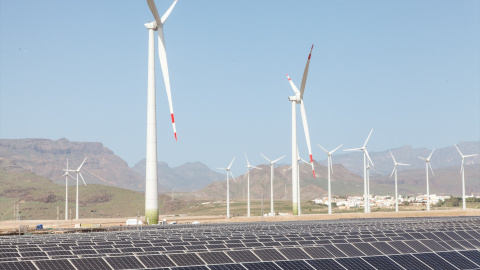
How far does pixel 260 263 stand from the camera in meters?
34.5

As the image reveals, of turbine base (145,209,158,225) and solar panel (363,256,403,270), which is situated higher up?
turbine base (145,209,158,225)

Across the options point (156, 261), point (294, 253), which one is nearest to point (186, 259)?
point (156, 261)

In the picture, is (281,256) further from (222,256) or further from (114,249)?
(114,249)

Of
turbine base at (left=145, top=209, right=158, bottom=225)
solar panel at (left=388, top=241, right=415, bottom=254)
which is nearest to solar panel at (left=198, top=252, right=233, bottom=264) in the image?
solar panel at (left=388, top=241, right=415, bottom=254)

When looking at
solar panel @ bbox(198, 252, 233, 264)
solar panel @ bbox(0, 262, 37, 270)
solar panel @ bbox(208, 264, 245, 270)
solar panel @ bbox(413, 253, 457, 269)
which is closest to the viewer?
solar panel @ bbox(0, 262, 37, 270)

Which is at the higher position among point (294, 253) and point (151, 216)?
point (151, 216)

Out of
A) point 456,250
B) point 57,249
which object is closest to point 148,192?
point 57,249

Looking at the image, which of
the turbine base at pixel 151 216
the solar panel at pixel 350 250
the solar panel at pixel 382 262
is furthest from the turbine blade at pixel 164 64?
the solar panel at pixel 382 262

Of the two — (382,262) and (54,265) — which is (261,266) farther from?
(54,265)

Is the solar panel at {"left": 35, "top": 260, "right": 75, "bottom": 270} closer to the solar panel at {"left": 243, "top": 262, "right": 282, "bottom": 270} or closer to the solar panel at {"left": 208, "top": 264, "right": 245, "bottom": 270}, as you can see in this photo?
the solar panel at {"left": 208, "top": 264, "right": 245, "bottom": 270}

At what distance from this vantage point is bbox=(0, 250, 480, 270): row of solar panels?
3198 centimetres

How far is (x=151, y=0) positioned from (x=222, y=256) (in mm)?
68951

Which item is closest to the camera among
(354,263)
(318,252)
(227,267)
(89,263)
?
(89,263)

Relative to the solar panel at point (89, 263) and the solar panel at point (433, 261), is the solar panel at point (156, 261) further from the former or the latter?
the solar panel at point (433, 261)
